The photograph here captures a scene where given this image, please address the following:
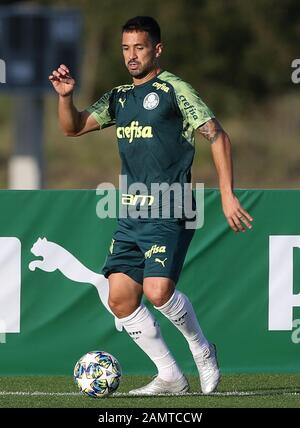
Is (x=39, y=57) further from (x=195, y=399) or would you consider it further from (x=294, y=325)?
(x=195, y=399)

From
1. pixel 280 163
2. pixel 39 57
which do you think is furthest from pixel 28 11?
pixel 280 163

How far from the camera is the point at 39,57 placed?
23.0 m

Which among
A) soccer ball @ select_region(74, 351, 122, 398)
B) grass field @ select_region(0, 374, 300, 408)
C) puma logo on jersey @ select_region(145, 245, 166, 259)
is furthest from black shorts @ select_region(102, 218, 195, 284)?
grass field @ select_region(0, 374, 300, 408)

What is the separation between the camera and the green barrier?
9484 mm

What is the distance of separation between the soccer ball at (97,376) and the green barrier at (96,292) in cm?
140

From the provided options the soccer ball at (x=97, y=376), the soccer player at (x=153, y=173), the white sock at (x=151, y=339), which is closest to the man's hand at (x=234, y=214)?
the soccer player at (x=153, y=173)

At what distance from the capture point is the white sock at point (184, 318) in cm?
812

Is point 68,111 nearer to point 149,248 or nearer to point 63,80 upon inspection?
point 63,80

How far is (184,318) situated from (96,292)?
1541 mm

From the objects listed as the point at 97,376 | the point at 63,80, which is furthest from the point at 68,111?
the point at 97,376

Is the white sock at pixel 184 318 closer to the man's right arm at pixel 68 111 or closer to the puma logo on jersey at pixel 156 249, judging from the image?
the puma logo on jersey at pixel 156 249

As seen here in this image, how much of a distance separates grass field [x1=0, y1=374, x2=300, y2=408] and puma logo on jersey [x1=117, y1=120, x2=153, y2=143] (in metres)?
1.71

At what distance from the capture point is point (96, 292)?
959cm

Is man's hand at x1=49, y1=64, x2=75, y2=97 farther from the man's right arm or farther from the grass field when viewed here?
the grass field
